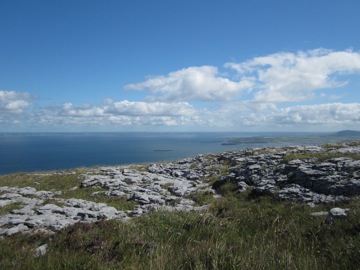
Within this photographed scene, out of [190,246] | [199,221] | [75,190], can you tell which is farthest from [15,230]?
[75,190]

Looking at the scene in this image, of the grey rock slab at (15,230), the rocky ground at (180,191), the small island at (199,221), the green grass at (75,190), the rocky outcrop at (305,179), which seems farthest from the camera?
the green grass at (75,190)

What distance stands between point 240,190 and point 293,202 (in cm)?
478

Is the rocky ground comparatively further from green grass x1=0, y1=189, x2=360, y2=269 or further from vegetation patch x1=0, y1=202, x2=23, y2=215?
green grass x1=0, y1=189, x2=360, y2=269

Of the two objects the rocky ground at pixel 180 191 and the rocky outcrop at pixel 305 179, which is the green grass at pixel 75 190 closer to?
the rocky ground at pixel 180 191

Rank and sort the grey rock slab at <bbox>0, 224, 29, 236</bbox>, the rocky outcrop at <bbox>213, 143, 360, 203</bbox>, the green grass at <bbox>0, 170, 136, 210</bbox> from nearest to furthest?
the grey rock slab at <bbox>0, 224, 29, 236</bbox>, the rocky outcrop at <bbox>213, 143, 360, 203</bbox>, the green grass at <bbox>0, 170, 136, 210</bbox>

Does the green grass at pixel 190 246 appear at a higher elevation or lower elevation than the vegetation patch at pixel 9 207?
higher

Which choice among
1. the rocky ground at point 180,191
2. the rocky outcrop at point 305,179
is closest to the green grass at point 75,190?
the rocky ground at point 180,191

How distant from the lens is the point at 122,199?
1878cm

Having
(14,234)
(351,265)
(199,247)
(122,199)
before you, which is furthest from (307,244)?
(122,199)

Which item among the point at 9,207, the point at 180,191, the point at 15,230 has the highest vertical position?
the point at 15,230

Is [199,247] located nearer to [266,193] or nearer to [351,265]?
[351,265]

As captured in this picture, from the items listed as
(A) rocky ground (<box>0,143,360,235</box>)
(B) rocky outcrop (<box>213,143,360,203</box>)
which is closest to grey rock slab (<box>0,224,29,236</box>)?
(A) rocky ground (<box>0,143,360,235</box>)

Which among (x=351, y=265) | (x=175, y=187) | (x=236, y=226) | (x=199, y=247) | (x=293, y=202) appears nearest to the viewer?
(x=351, y=265)

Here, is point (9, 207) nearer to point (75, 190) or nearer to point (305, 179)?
point (75, 190)
